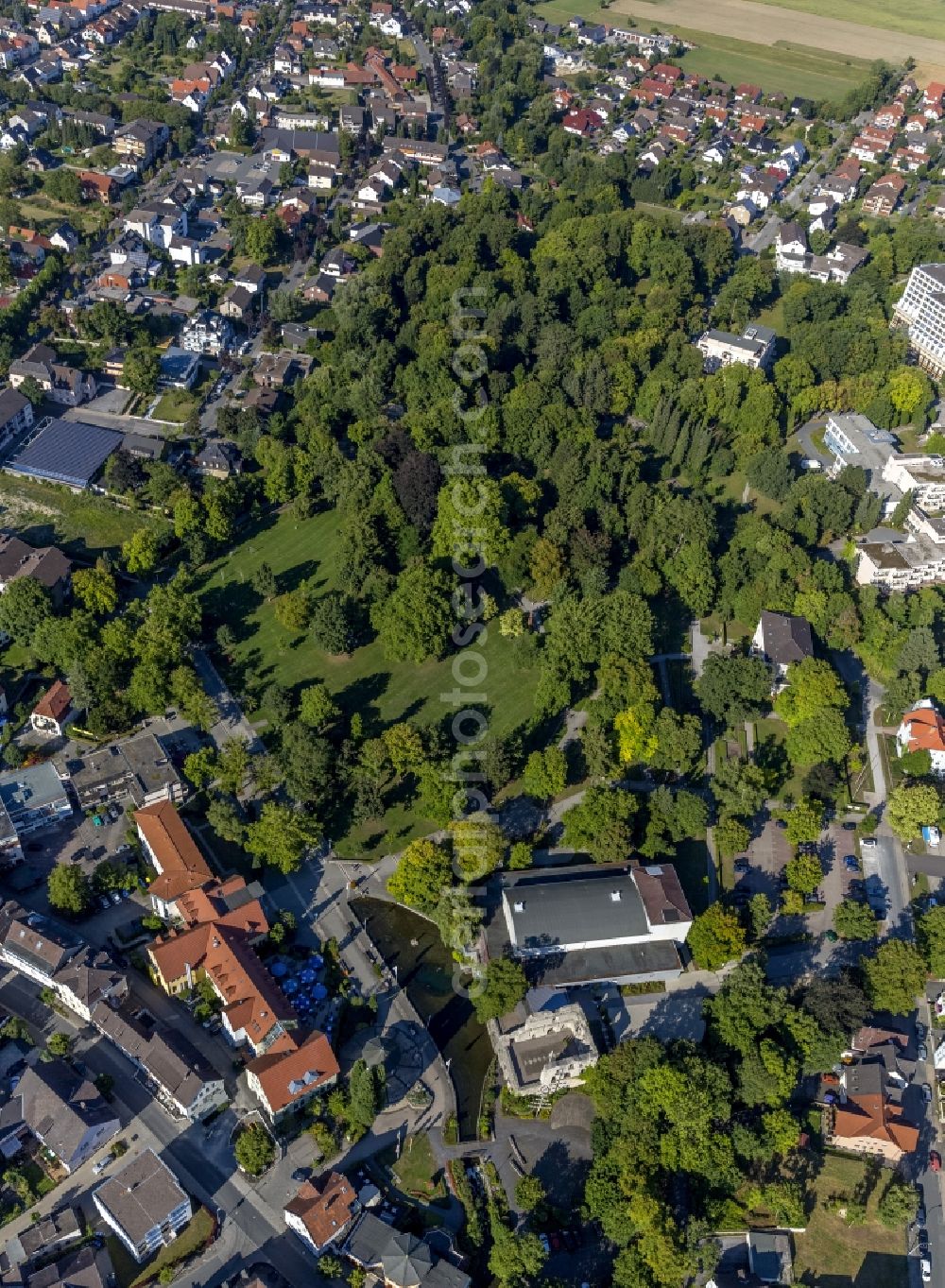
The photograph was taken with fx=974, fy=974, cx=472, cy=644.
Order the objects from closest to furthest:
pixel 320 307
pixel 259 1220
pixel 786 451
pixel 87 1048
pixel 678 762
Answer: pixel 259 1220 < pixel 87 1048 < pixel 678 762 < pixel 786 451 < pixel 320 307

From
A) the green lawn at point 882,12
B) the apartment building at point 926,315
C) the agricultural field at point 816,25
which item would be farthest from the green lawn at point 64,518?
the green lawn at point 882,12

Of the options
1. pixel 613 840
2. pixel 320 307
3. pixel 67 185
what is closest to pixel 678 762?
pixel 613 840

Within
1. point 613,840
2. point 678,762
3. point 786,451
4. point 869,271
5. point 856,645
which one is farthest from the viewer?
point 869,271

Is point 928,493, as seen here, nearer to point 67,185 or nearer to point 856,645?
point 856,645

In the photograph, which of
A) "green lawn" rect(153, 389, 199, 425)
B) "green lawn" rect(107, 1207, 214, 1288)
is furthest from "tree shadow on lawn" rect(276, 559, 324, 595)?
"green lawn" rect(107, 1207, 214, 1288)

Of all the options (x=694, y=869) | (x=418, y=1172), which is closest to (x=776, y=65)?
(x=694, y=869)

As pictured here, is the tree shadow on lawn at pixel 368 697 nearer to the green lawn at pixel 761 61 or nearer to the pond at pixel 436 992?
the pond at pixel 436 992
